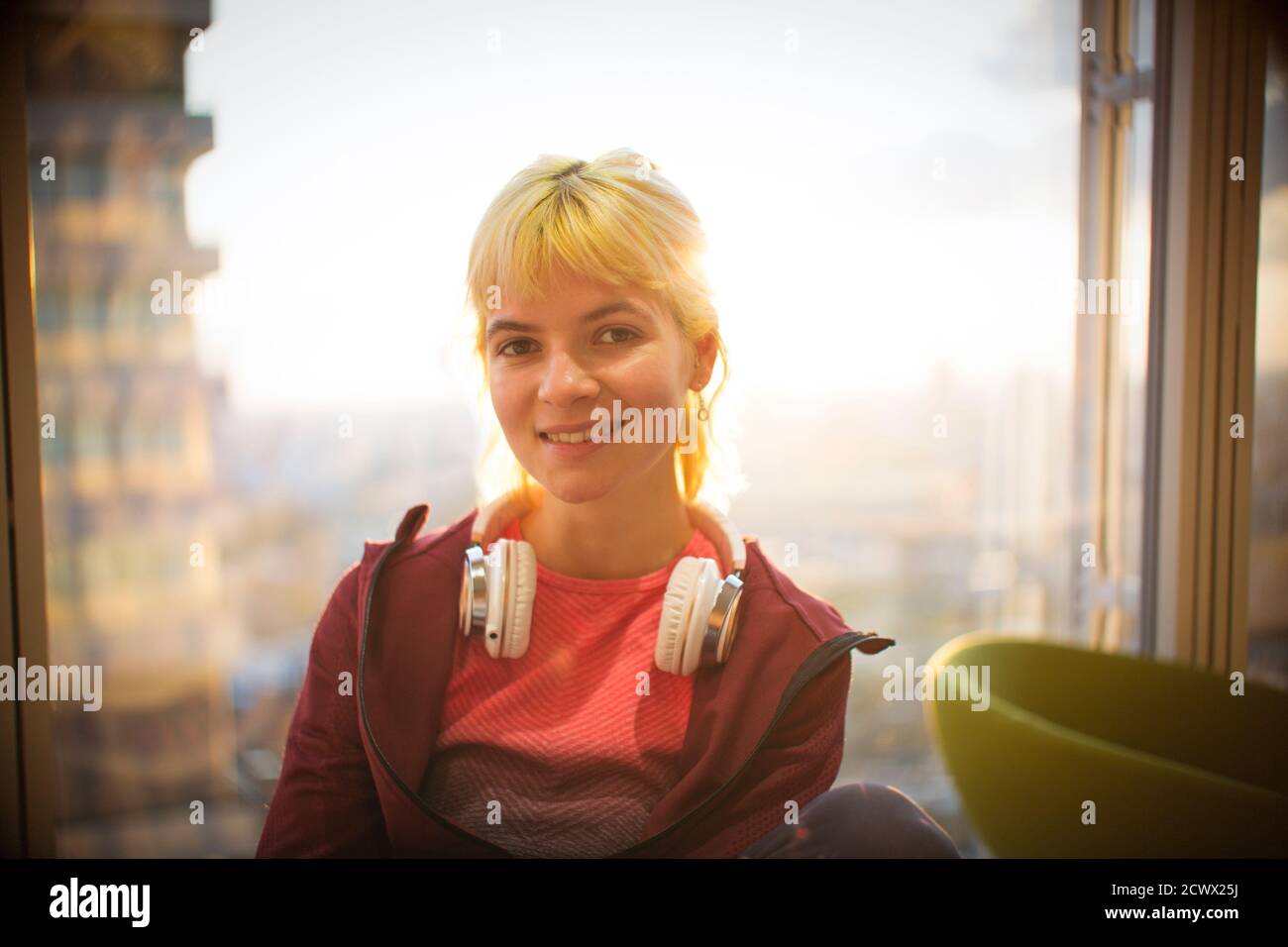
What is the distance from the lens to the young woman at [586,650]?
3.98ft

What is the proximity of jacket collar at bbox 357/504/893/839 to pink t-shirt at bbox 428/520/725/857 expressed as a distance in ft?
0.10

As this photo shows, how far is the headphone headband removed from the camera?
1306mm

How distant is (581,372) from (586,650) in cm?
43

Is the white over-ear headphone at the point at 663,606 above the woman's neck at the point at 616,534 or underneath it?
underneath

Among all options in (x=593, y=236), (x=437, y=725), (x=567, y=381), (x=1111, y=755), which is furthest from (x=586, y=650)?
(x=1111, y=755)

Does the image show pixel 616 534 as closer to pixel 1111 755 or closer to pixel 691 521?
pixel 691 521

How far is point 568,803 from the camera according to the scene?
1277 millimetres

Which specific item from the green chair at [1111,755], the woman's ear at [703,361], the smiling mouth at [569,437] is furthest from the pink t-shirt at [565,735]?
the green chair at [1111,755]

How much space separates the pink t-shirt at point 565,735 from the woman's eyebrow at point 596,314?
0.43 m

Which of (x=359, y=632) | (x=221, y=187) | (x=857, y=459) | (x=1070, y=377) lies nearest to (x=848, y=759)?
(x=857, y=459)

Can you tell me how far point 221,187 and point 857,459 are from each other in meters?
1.36

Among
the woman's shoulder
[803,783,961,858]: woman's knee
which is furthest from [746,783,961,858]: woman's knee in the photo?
the woman's shoulder

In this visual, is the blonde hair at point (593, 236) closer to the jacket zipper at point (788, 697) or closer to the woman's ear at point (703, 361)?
the woman's ear at point (703, 361)

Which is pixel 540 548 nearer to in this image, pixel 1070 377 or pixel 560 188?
pixel 560 188
